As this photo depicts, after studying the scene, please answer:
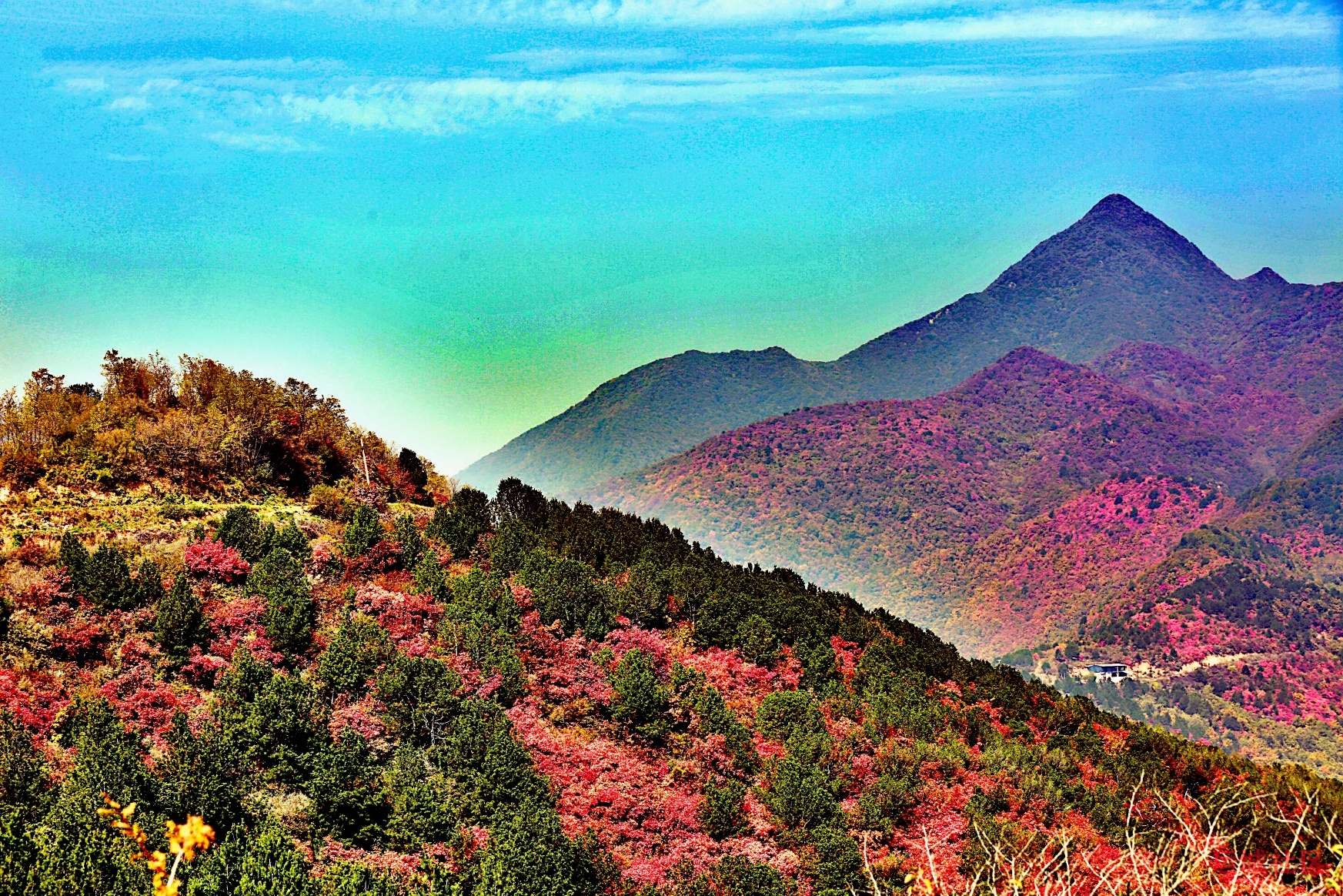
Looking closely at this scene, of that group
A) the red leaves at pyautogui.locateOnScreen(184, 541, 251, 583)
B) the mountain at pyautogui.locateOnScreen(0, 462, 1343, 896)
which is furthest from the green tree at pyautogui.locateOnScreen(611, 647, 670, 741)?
the red leaves at pyautogui.locateOnScreen(184, 541, 251, 583)

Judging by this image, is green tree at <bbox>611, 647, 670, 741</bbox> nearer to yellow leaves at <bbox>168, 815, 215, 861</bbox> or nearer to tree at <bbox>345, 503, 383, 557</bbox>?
tree at <bbox>345, 503, 383, 557</bbox>

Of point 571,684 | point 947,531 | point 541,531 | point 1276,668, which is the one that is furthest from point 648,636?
point 947,531

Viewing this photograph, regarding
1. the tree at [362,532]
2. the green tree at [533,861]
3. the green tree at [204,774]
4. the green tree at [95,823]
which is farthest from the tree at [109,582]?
the green tree at [533,861]

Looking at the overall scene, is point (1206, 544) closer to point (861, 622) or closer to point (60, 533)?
point (861, 622)

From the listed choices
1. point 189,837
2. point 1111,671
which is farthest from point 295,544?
point 1111,671

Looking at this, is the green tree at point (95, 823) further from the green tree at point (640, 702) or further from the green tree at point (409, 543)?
the green tree at point (409, 543)

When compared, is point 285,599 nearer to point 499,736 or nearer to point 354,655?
point 354,655
